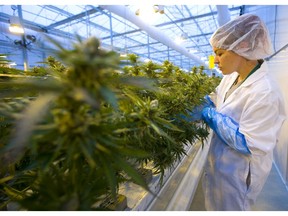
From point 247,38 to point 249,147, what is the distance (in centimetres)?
53

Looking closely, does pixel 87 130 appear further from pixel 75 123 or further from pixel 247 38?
pixel 247 38

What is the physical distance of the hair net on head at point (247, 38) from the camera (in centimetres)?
93

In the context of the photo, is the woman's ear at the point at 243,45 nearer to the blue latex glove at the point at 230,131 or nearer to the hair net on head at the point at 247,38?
the hair net on head at the point at 247,38

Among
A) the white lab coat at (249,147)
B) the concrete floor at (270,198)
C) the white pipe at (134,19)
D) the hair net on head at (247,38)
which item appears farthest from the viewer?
the white pipe at (134,19)

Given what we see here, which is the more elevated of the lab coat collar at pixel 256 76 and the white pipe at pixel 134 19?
the white pipe at pixel 134 19

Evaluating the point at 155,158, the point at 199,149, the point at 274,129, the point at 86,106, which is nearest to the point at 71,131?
the point at 86,106

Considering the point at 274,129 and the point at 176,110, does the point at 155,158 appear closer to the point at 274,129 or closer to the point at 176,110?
the point at 176,110

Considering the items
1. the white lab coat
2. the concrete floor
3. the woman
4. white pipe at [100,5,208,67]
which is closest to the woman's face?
the woman

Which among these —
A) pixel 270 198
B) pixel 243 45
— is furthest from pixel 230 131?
pixel 270 198

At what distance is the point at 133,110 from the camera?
1.38ft

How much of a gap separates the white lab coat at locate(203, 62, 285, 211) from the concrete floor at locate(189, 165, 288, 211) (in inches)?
12.2

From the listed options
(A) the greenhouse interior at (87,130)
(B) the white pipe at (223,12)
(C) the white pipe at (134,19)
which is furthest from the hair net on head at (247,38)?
(B) the white pipe at (223,12)

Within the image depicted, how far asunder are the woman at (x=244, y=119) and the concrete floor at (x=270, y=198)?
0.38m

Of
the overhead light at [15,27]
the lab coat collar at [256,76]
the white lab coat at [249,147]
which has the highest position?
the overhead light at [15,27]
